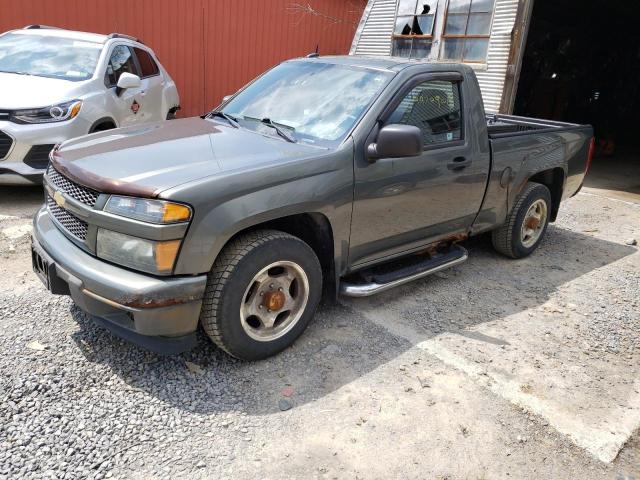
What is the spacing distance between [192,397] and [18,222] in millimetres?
3340

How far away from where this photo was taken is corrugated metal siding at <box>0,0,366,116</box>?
955 centimetres

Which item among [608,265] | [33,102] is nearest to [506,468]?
[608,265]

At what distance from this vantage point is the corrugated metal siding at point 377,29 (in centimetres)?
1155

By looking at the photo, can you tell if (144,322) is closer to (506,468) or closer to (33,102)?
(506,468)

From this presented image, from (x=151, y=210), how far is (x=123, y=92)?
4.59 m

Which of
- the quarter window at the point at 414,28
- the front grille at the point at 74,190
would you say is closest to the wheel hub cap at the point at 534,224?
the front grille at the point at 74,190

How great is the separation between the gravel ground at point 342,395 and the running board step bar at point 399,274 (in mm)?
265

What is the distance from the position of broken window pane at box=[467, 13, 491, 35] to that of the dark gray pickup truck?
6.12 meters

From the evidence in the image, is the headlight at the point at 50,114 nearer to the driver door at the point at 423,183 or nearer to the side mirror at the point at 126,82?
the side mirror at the point at 126,82

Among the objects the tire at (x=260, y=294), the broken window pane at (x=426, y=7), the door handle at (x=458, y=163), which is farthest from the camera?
the broken window pane at (x=426, y=7)

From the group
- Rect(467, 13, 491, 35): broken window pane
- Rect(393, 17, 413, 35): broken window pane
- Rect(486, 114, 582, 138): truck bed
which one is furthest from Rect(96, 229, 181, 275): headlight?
Rect(393, 17, 413, 35): broken window pane

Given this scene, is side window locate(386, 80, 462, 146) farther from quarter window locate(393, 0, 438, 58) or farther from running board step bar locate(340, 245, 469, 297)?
quarter window locate(393, 0, 438, 58)

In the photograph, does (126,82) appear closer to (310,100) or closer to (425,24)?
(310,100)

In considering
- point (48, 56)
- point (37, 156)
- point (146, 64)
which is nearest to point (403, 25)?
point (146, 64)
